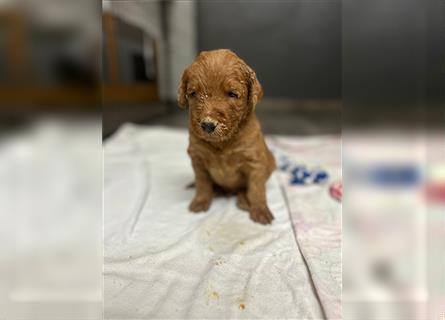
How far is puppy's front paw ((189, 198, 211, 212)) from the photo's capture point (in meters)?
1.56

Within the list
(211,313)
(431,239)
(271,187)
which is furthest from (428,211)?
(271,187)

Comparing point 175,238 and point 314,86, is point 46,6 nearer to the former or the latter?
point 175,238

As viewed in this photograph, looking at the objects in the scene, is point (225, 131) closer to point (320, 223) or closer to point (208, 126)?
point (208, 126)

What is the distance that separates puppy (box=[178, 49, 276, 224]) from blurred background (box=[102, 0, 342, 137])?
29cm

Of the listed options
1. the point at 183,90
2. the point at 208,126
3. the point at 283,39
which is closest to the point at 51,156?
the point at 208,126

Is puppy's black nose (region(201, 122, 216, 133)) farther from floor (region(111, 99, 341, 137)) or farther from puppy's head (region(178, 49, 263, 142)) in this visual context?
floor (region(111, 99, 341, 137))

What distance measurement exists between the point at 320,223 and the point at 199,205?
0.55 metres

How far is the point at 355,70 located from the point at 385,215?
0.26 meters

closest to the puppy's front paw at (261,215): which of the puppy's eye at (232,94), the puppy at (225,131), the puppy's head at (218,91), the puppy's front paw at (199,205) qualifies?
the puppy at (225,131)

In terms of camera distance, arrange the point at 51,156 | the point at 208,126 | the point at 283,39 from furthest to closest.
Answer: the point at 283,39, the point at 208,126, the point at 51,156

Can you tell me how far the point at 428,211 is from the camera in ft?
1.99

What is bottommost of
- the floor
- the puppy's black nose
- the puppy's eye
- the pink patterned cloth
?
the pink patterned cloth

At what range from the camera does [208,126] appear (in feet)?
3.75

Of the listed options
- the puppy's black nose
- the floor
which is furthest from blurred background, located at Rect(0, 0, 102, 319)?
the floor
